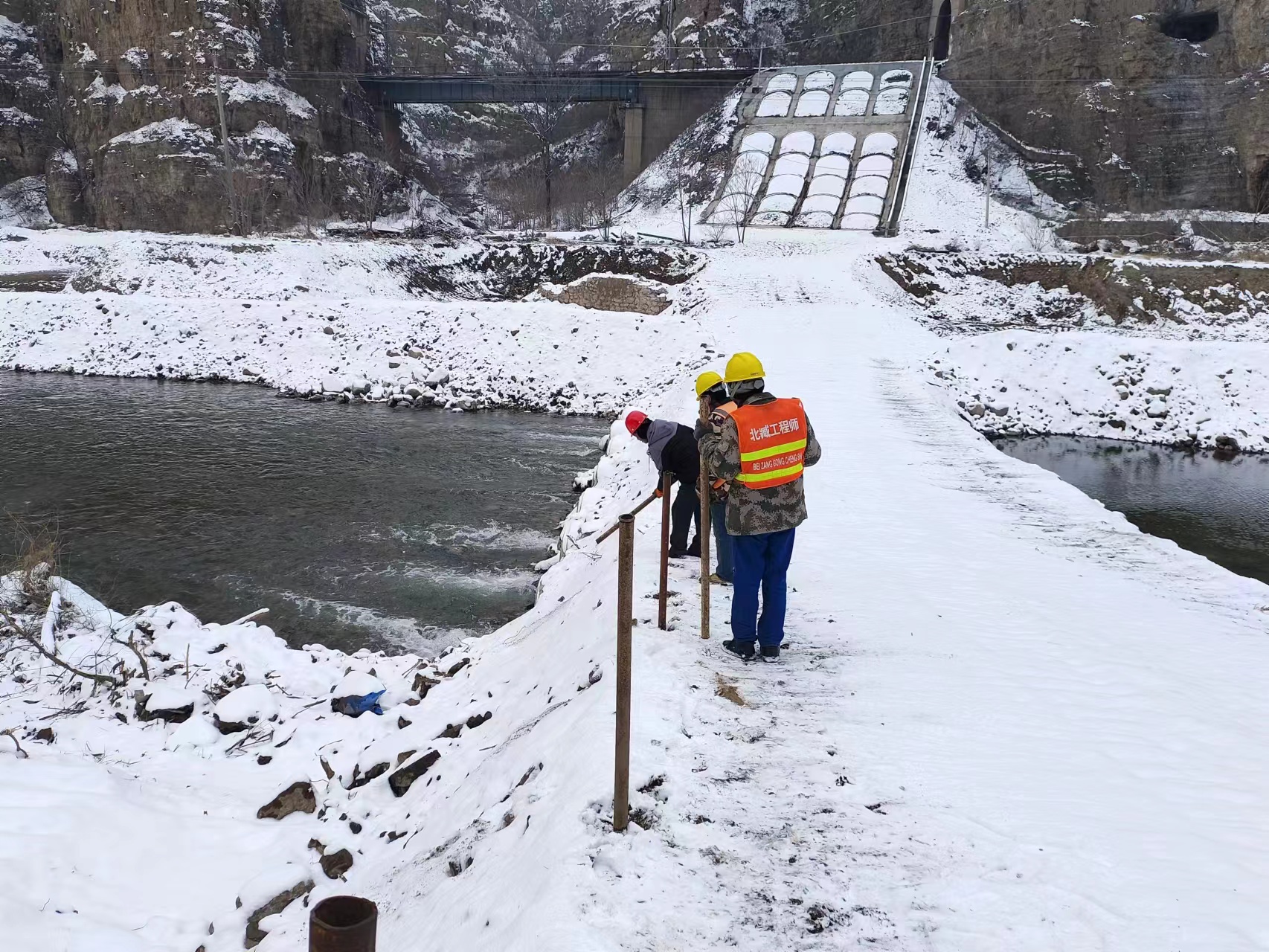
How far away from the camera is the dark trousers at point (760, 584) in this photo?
5.25 meters

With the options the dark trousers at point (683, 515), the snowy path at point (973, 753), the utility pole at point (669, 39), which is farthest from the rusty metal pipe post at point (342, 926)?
the utility pole at point (669, 39)

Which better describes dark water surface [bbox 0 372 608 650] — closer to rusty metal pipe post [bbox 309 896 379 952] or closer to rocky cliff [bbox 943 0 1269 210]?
rusty metal pipe post [bbox 309 896 379 952]

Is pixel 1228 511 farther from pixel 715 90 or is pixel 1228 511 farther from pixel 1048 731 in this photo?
pixel 715 90

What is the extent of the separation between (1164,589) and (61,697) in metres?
9.37

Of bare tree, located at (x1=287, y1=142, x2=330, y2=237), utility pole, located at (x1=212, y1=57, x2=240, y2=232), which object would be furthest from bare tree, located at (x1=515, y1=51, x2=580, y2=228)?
utility pole, located at (x1=212, y1=57, x2=240, y2=232)

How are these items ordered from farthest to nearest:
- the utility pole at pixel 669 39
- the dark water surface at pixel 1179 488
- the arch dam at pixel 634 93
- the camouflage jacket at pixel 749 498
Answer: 1. the utility pole at pixel 669 39
2. the arch dam at pixel 634 93
3. the dark water surface at pixel 1179 488
4. the camouflage jacket at pixel 749 498

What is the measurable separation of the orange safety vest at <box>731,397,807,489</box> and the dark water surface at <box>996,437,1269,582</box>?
8.94 m

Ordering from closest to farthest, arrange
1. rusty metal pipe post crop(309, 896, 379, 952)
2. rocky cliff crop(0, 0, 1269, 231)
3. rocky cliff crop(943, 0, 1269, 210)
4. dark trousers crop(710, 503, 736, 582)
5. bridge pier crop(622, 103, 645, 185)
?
rusty metal pipe post crop(309, 896, 379, 952)
dark trousers crop(710, 503, 736, 582)
rocky cliff crop(943, 0, 1269, 210)
rocky cliff crop(0, 0, 1269, 231)
bridge pier crop(622, 103, 645, 185)

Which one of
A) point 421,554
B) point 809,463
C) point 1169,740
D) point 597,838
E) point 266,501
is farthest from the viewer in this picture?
point 266,501

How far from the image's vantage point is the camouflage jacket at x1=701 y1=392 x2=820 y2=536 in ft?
16.7

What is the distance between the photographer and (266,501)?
43.0ft

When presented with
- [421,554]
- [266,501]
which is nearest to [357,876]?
[421,554]

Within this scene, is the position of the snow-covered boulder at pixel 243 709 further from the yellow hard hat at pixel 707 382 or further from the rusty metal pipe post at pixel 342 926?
the rusty metal pipe post at pixel 342 926

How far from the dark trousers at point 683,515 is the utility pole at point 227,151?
36.5 meters
